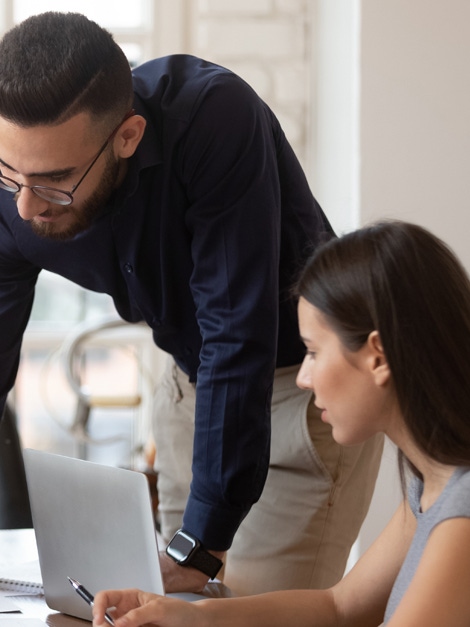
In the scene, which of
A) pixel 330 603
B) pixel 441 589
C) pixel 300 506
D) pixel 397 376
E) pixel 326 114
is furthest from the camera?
pixel 326 114

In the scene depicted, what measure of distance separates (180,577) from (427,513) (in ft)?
1.15

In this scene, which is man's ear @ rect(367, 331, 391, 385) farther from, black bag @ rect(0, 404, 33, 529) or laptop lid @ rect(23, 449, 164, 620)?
black bag @ rect(0, 404, 33, 529)

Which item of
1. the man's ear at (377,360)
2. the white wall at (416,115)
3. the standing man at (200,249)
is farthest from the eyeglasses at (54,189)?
the white wall at (416,115)

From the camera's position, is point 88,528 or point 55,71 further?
point 55,71

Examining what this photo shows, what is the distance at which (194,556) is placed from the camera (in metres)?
1.27

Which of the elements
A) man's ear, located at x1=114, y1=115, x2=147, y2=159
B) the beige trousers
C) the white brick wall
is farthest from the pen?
the white brick wall

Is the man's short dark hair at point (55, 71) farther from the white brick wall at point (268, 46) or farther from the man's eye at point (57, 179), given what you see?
the white brick wall at point (268, 46)

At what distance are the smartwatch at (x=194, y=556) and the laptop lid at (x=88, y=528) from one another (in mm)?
167

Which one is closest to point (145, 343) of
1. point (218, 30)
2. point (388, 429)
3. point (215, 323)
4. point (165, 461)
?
point (218, 30)

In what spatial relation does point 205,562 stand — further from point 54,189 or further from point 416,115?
point 416,115

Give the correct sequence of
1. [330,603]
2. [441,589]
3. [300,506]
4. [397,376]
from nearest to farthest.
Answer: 1. [441,589]
2. [397,376]
3. [330,603]
4. [300,506]

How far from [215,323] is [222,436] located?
0.16 metres

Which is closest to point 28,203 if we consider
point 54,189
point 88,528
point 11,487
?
point 54,189

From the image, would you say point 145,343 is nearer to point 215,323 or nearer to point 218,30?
point 218,30
